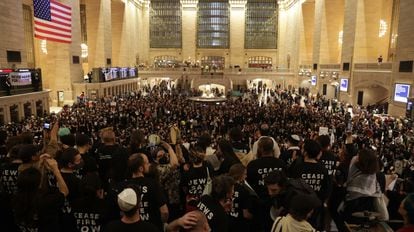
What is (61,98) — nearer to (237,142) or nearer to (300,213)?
(237,142)

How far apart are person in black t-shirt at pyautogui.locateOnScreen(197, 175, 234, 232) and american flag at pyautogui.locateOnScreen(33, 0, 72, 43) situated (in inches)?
871

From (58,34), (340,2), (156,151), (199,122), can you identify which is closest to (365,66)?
(340,2)

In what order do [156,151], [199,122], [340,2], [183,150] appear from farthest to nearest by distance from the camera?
[340,2]
[199,122]
[183,150]
[156,151]

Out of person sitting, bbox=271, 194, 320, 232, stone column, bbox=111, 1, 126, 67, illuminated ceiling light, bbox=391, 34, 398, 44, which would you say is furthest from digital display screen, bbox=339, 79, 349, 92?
person sitting, bbox=271, 194, 320, 232

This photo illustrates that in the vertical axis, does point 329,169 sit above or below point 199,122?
above

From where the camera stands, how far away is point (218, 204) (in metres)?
2.97

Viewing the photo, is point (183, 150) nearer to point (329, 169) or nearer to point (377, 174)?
point (329, 169)

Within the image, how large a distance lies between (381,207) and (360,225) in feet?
1.15

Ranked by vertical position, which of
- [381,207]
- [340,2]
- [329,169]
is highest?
[340,2]

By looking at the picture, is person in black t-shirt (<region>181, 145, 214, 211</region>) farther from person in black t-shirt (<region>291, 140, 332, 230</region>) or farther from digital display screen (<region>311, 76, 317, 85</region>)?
digital display screen (<region>311, 76, 317, 85</region>)

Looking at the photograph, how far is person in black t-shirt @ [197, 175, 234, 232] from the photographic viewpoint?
2885 millimetres

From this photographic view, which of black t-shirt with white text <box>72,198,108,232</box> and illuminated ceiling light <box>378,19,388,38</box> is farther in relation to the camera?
illuminated ceiling light <box>378,19,388,38</box>

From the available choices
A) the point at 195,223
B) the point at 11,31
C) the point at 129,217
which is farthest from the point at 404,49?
the point at 11,31

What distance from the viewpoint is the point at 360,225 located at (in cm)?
403
